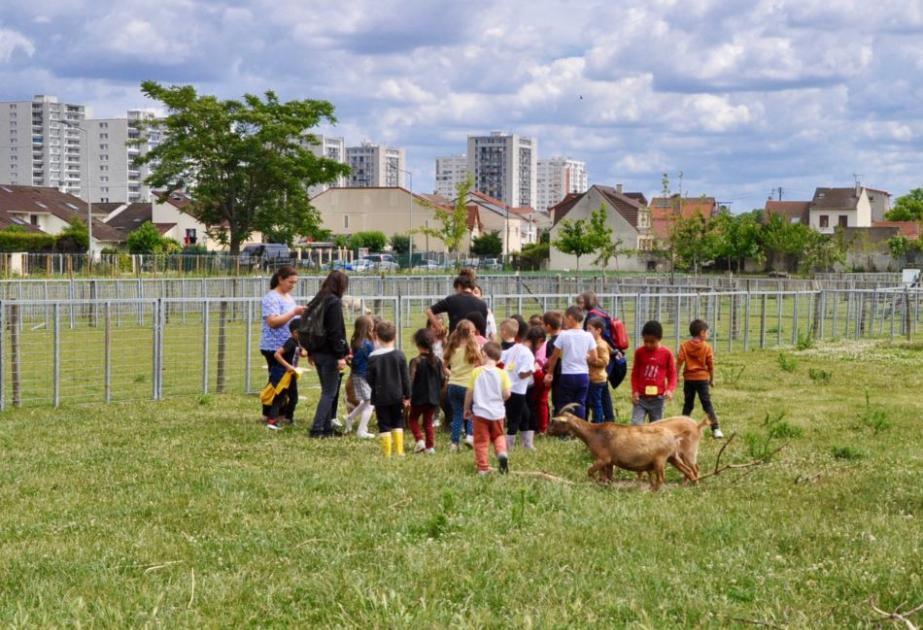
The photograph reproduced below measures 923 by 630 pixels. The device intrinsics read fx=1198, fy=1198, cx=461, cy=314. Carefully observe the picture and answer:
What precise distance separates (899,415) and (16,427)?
11.3 metres

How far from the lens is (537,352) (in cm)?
1327

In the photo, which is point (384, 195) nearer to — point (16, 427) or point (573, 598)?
point (16, 427)

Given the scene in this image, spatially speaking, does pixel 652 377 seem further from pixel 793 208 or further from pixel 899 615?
Result: pixel 793 208

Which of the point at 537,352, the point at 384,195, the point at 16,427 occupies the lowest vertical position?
the point at 16,427

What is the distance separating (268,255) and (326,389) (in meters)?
54.9

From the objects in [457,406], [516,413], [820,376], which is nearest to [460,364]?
[457,406]

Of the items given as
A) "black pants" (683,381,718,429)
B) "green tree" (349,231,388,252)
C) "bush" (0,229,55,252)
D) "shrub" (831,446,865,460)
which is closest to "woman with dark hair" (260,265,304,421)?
"black pants" (683,381,718,429)

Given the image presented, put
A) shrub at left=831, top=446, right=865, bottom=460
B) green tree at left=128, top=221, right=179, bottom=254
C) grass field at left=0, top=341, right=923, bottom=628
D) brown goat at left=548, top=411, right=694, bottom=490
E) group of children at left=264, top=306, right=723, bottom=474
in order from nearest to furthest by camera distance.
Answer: grass field at left=0, top=341, right=923, bottom=628 < brown goat at left=548, top=411, right=694, bottom=490 < group of children at left=264, top=306, right=723, bottom=474 < shrub at left=831, top=446, right=865, bottom=460 < green tree at left=128, top=221, right=179, bottom=254

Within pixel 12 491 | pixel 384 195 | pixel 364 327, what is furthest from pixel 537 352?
pixel 384 195

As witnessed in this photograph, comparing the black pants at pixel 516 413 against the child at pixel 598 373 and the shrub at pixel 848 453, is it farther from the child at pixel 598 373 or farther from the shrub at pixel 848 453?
the shrub at pixel 848 453

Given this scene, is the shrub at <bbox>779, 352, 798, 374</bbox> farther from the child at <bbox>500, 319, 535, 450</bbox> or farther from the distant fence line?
the child at <bbox>500, 319, 535, 450</bbox>

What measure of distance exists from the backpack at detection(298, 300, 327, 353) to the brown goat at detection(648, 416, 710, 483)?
3.97 meters

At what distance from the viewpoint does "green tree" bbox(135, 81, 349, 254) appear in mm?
60812

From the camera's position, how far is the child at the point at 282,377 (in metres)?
13.6
